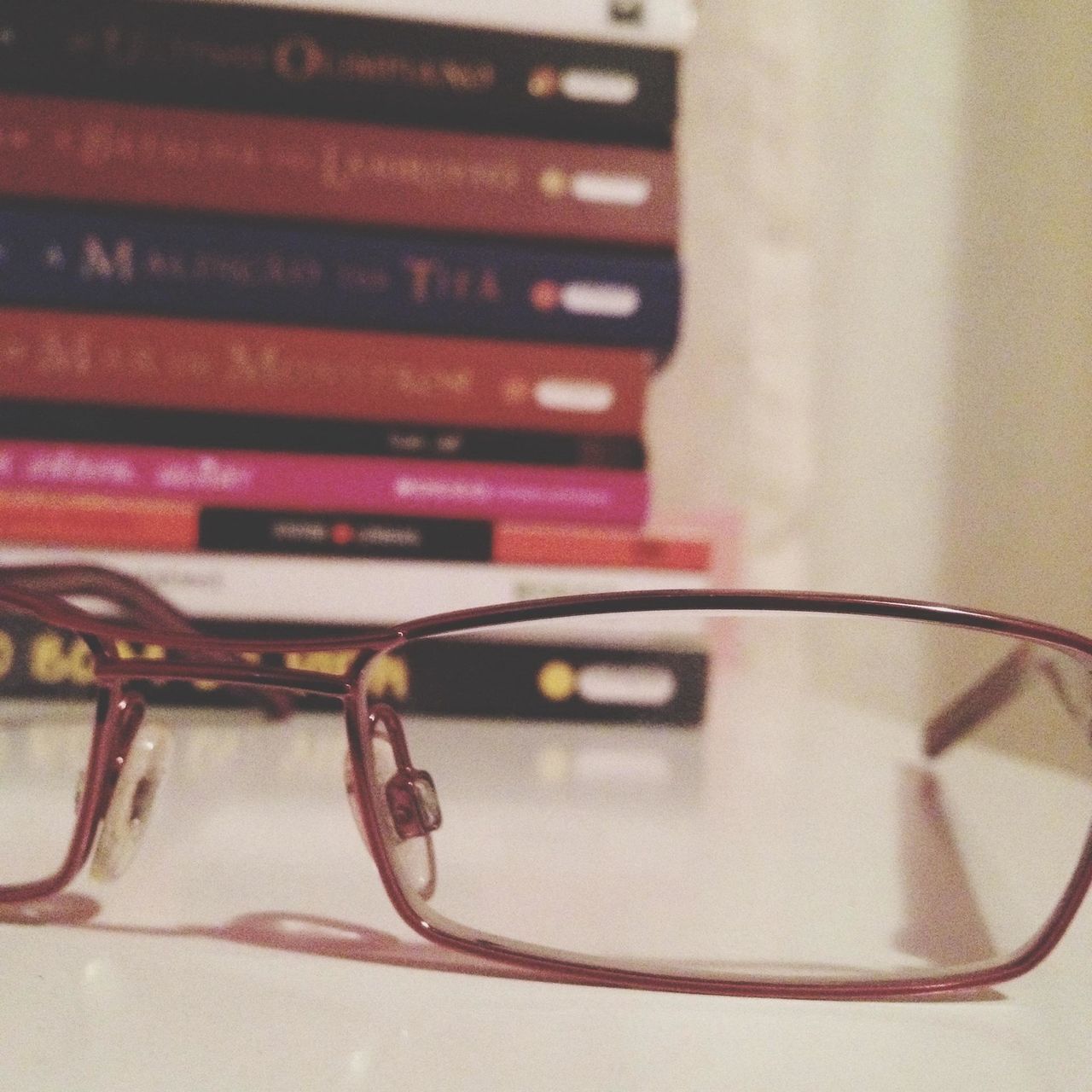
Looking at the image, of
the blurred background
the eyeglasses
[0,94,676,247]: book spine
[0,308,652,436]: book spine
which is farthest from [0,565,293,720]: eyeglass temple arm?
the blurred background

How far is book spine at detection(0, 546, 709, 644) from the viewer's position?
0.51 metres

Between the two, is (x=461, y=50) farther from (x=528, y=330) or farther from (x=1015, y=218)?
(x=1015, y=218)

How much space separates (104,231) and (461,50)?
0.23 m

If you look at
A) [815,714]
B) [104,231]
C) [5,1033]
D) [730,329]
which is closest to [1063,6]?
[730,329]

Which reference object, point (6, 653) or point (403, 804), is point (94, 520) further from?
point (403, 804)

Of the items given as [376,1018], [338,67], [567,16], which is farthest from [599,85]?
[376,1018]

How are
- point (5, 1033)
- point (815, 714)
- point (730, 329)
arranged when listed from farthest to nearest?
point (730, 329) < point (815, 714) < point (5, 1033)

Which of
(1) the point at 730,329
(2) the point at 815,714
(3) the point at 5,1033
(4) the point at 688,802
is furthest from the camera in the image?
(1) the point at 730,329

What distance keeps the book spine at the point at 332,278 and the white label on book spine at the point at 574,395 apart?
0.03m

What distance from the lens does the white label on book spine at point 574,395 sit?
0.53m

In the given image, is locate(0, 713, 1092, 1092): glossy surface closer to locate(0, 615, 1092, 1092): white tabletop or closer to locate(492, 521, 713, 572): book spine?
locate(0, 615, 1092, 1092): white tabletop

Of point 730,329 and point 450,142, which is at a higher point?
point 450,142

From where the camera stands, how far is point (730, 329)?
794 millimetres

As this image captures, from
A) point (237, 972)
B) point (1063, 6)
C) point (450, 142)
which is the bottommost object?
point (237, 972)
